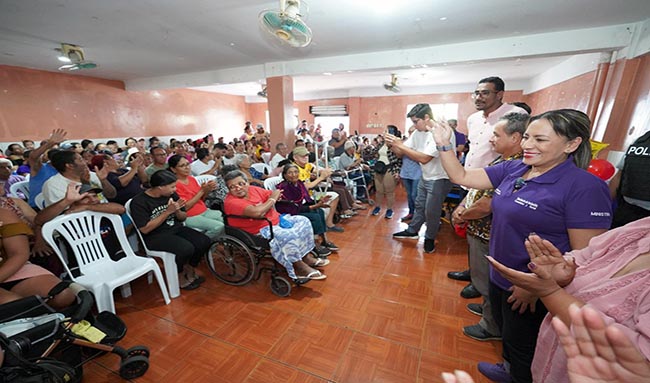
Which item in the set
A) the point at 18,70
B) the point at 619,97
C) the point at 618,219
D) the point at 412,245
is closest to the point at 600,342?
the point at 618,219

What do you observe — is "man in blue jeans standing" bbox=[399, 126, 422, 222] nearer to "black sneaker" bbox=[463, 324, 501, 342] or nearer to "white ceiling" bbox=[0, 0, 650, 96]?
"white ceiling" bbox=[0, 0, 650, 96]

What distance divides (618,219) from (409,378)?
1.80m

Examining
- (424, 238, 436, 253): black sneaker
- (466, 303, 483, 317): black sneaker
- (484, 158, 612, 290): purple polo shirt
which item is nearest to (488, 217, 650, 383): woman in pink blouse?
(484, 158, 612, 290): purple polo shirt

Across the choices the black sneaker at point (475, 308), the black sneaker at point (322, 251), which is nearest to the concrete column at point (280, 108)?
the black sneaker at point (322, 251)

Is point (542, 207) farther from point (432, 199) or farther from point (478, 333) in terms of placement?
point (432, 199)

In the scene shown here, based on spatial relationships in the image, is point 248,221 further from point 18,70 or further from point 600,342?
point 18,70

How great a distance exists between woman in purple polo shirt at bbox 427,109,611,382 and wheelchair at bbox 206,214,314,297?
1.51 metres

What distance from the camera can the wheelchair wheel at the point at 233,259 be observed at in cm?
220

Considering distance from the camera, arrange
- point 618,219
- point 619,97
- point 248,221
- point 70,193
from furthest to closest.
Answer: point 619,97 < point 248,221 < point 70,193 < point 618,219

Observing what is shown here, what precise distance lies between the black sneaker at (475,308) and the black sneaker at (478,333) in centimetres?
20

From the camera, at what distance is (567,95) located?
17.1 ft

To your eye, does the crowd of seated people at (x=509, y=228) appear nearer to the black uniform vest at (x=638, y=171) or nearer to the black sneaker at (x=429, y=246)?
the black uniform vest at (x=638, y=171)

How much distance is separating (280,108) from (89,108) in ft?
18.8

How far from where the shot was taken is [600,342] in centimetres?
52
